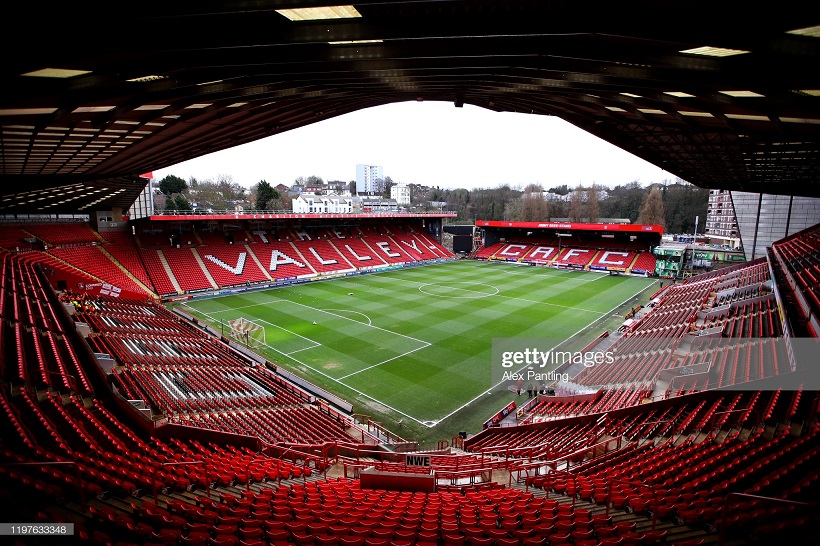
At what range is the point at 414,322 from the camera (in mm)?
29297

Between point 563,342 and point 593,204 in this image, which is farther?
point 593,204

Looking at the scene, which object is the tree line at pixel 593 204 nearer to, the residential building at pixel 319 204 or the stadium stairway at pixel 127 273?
the residential building at pixel 319 204

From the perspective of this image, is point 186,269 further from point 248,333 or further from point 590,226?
point 590,226

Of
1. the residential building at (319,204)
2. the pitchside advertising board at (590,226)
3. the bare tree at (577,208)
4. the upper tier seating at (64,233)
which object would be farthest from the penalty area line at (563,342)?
the residential building at (319,204)

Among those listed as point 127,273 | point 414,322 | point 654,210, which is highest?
point 654,210

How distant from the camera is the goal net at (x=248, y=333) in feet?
81.6

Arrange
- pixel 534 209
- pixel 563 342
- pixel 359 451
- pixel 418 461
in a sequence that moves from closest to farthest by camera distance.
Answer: pixel 418 461, pixel 359 451, pixel 563 342, pixel 534 209

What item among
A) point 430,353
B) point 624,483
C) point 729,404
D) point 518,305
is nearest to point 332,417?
point 430,353

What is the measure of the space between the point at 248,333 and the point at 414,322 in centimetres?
1087

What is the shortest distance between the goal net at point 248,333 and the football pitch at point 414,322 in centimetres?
67

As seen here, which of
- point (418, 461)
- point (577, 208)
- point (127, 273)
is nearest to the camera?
point (418, 461)

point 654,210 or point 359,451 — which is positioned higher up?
point 654,210

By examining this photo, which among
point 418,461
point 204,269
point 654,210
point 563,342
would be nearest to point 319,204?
point 204,269

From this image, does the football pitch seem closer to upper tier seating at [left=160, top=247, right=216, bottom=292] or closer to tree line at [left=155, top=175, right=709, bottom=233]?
upper tier seating at [left=160, top=247, right=216, bottom=292]
